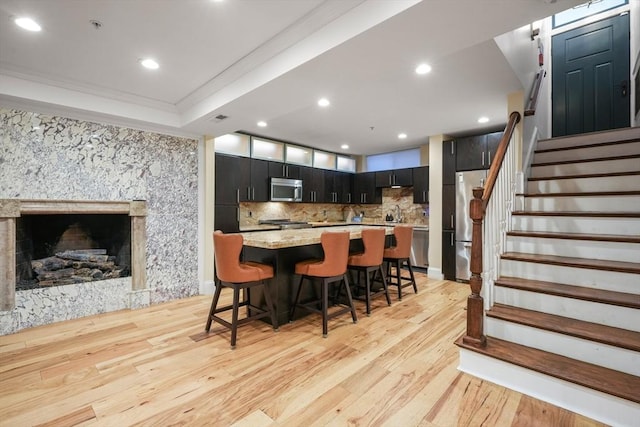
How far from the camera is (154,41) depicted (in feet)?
7.66

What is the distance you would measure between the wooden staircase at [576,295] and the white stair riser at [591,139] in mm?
100

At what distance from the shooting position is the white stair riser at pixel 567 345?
5.67 feet

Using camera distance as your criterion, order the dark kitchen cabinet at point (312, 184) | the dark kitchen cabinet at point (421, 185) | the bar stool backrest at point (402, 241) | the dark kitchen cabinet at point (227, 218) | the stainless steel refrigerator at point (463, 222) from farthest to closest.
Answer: the dark kitchen cabinet at point (312, 184) < the dark kitchen cabinet at point (421, 185) < the stainless steel refrigerator at point (463, 222) < the dark kitchen cabinet at point (227, 218) < the bar stool backrest at point (402, 241)

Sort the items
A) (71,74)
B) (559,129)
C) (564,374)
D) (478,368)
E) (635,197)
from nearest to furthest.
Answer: (564,374), (478,368), (635,197), (71,74), (559,129)

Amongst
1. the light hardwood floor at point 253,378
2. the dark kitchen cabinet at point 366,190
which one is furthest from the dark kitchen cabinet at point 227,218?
the dark kitchen cabinet at point 366,190

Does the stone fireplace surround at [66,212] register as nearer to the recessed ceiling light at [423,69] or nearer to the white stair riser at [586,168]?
the recessed ceiling light at [423,69]

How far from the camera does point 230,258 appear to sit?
8.48ft

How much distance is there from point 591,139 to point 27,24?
5530 mm

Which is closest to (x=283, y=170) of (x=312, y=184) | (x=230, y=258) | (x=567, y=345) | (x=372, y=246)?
(x=312, y=184)

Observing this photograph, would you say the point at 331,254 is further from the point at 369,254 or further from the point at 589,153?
the point at 589,153

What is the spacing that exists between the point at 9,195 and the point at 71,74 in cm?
137

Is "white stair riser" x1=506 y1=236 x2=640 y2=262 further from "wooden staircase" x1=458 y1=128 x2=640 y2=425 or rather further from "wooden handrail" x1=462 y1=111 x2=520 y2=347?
"wooden handrail" x1=462 y1=111 x2=520 y2=347

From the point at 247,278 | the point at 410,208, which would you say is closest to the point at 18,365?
the point at 247,278

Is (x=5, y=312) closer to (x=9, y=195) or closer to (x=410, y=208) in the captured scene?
(x=9, y=195)
